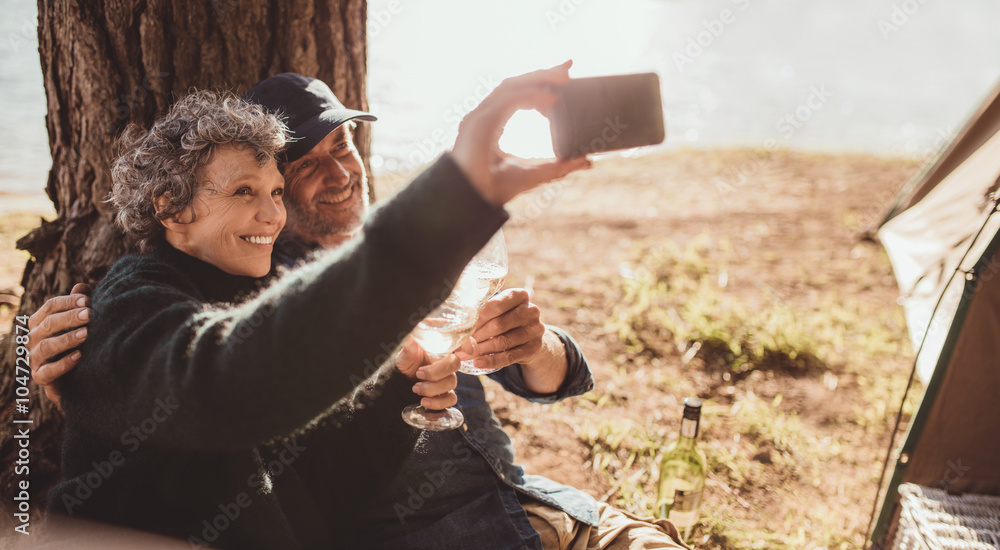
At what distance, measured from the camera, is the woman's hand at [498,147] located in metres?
0.98

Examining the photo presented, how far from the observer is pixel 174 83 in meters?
2.25

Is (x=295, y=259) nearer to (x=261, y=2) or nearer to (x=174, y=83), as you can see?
(x=174, y=83)

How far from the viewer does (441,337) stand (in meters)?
1.45

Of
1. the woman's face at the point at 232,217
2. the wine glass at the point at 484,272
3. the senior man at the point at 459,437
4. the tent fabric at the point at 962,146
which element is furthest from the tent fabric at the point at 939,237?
the woman's face at the point at 232,217

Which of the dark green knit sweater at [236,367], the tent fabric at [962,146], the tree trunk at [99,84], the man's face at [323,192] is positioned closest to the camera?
the dark green knit sweater at [236,367]

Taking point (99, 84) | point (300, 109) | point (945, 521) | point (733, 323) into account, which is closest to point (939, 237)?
point (733, 323)

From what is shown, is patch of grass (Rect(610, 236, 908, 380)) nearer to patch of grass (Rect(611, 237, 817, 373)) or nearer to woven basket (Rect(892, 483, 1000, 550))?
patch of grass (Rect(611, 237, 817, 373))

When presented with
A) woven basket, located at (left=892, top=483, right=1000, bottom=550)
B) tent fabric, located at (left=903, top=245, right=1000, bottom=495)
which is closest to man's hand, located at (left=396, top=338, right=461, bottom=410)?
woven basket, located at (left=892, top=483, right=1000, bottom=550)

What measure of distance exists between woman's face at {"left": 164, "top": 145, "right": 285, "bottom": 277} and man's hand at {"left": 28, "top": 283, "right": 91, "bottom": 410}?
0.88 feet

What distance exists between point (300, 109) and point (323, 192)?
319 millimetres

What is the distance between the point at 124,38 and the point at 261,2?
47 cm

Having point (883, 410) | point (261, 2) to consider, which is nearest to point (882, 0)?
point (883, 410)

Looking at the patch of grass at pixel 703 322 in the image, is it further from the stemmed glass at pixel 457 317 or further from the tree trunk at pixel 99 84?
the tree trunk at pixel 99 84

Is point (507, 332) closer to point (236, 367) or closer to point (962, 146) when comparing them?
point (236, 367)
